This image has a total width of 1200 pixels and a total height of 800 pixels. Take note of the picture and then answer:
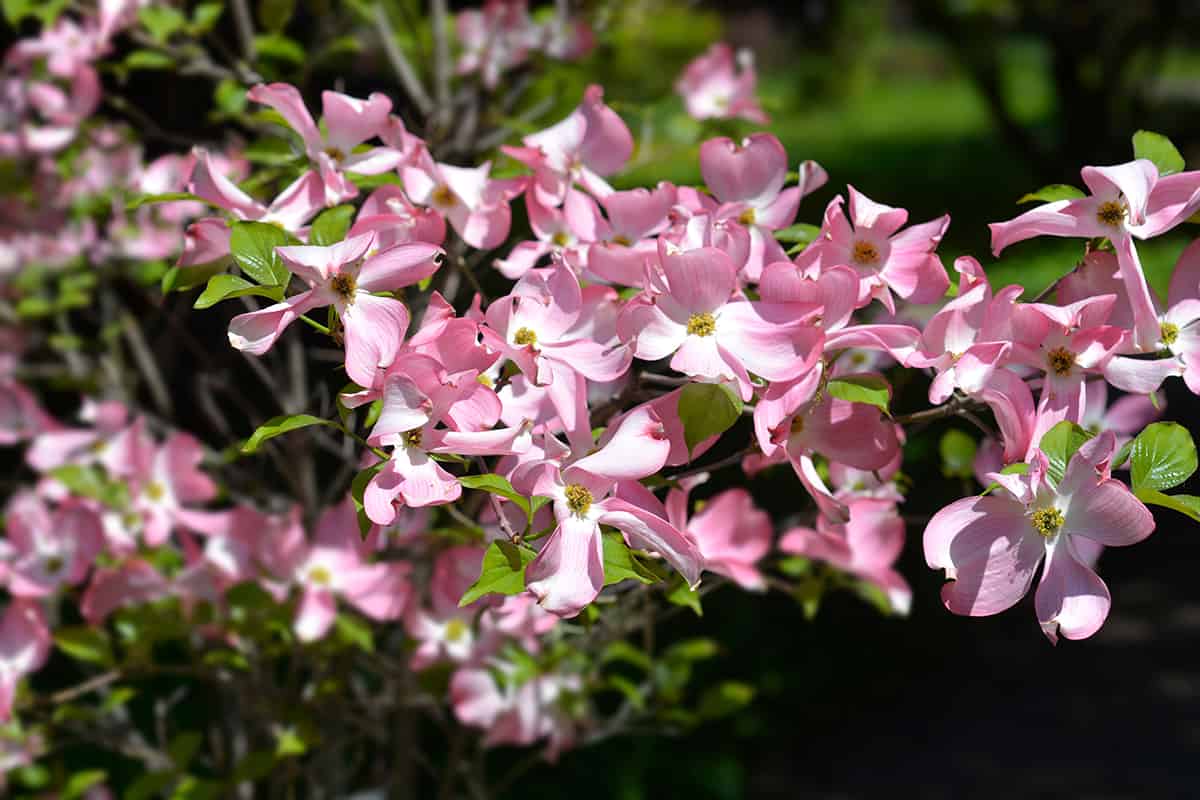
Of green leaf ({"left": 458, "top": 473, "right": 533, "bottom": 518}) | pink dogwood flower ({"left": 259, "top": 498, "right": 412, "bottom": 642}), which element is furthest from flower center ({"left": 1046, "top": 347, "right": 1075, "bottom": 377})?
pink dogwood flower ({"left": 259, "top": 498, "right": 412, "bottom": 642})

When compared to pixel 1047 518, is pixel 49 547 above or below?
below

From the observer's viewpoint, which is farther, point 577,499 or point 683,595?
point 683,595

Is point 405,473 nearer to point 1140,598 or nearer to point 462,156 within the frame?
point 462,156

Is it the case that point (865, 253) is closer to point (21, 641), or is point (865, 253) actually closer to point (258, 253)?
point (258, 253)

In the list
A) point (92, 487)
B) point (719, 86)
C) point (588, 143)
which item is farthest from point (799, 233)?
point (92, 487)

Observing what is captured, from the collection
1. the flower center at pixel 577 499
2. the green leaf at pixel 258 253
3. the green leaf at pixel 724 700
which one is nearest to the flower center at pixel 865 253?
the flower center at pixel 577 499

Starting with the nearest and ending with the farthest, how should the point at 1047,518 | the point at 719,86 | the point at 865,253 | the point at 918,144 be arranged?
the point at 1047,518 < the point at 865,253 < the point at 719,86 < the point at 918,144
